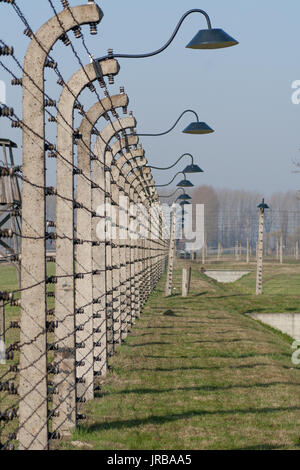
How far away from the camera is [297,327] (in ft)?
97.1

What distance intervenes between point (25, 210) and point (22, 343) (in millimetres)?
1042

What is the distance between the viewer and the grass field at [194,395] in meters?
8.36

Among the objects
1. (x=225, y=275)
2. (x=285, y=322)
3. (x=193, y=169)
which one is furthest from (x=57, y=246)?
(x=225, y=275)

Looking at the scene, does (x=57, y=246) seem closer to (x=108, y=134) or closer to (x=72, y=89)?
(x=72, y=89)

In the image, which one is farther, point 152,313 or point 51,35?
point 152,313

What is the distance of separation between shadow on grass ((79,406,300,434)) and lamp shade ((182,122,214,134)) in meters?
8.34

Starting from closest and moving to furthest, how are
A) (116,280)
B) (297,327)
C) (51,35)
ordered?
(51,35) < (116,280) < (297,327)

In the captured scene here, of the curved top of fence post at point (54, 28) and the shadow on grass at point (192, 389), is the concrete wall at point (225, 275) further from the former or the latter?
the curved top of fence post at point (54, 28)

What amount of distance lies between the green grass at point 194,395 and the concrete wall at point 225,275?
57766 mm

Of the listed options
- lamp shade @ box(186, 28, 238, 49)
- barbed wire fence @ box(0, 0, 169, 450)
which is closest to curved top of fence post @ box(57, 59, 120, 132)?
barbed wire fence @ box(0, 0, 169, 450)

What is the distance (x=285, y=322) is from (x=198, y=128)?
44.6ft

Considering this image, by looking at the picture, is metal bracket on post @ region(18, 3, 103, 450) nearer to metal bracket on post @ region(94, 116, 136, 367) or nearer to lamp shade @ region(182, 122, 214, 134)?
metal bracket on post @ region(94, 116, 136, 367)
